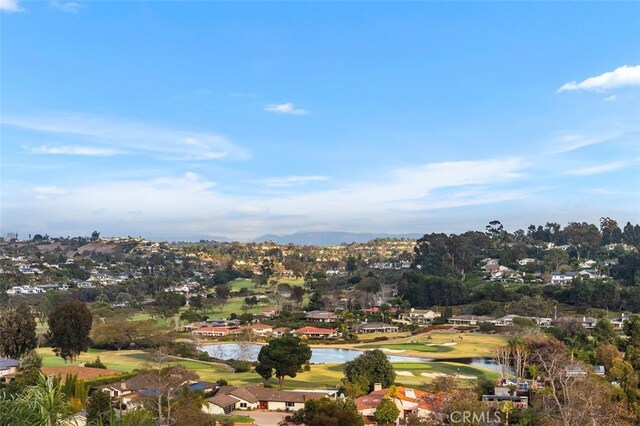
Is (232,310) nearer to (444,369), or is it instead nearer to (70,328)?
(70,328)

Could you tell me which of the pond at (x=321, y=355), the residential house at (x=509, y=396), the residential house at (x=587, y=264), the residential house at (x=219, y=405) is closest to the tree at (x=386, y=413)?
the residential house at (x=509, y=396)

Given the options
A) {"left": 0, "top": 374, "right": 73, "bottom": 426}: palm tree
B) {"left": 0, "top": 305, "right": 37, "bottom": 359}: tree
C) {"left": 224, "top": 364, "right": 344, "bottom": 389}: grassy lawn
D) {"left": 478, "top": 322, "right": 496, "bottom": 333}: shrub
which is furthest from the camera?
{"left": 478, "top": 322, "right": 496, "bottom": 333}: shrub

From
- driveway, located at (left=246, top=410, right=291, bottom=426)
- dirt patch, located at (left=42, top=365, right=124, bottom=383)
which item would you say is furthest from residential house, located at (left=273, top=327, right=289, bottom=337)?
driveway, located at (left=246, top=410, right=291, bottom=426)

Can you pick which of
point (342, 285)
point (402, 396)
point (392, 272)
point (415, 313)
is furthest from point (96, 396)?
point (392, 272)

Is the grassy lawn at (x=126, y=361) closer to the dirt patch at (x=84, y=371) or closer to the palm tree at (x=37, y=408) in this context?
the dirt patch at (x=84, y=371)

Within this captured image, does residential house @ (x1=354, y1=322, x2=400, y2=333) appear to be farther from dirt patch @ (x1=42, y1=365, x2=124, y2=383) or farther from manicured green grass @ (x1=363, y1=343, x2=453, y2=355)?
dirt patch @ (x1=42, y1=365, x2=124, y2=383)

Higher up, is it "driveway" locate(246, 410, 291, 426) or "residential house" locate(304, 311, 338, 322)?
"driveway" locate(246, 410, 291, 426)

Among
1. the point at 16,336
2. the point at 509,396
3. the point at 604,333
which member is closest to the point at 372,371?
the point at 509,396
